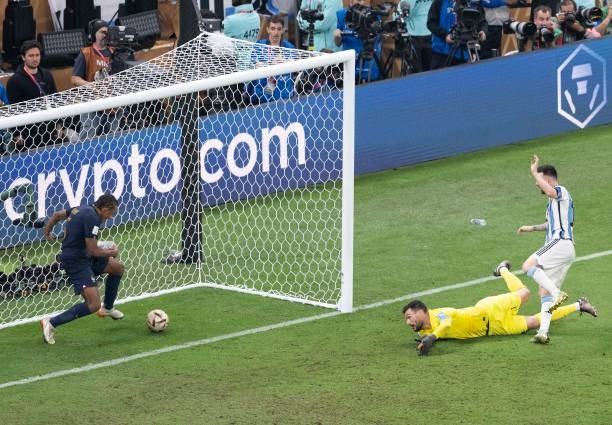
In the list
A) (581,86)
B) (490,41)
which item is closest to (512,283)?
(581,86)

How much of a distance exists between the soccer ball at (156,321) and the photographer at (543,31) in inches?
398

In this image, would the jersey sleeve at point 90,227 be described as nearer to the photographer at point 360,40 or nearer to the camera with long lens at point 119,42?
the camera with long lens at point 119,42

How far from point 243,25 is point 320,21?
4.27 ft

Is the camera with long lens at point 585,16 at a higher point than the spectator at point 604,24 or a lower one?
higher

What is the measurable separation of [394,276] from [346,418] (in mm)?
4643

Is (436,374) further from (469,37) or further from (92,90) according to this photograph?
(469,37)

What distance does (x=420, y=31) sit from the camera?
2353cm

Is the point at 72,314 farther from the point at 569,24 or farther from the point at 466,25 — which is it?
the point at 569,24

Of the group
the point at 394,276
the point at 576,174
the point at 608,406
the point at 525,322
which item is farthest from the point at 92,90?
the point at 576,174

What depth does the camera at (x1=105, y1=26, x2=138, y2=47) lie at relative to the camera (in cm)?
1964

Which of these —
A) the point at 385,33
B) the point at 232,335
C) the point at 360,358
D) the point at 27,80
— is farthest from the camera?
the point at 385,33

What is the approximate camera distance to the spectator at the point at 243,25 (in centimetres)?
2169

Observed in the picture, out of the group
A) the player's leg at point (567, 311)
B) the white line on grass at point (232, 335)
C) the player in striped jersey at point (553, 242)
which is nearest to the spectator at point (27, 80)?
the white line on grass at point (232, 335)

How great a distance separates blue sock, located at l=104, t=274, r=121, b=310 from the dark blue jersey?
63 centimetres
